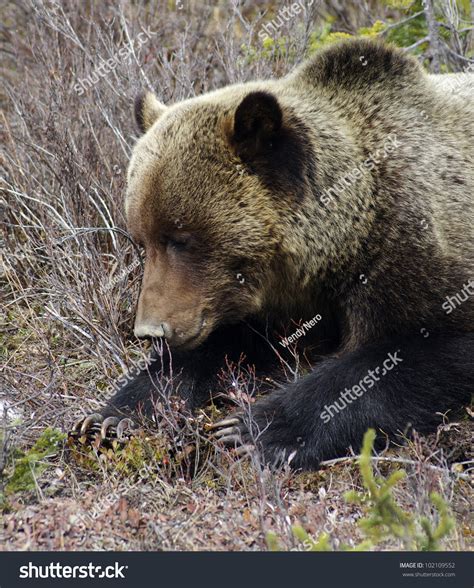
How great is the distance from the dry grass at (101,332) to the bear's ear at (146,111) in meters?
0.94

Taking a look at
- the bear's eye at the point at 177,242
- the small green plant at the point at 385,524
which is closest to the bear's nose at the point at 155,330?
the bear's eye at the point at 177,242

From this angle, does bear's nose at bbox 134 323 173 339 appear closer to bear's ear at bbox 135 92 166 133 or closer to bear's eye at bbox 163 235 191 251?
bear's eye at bbox 163 235 191 251

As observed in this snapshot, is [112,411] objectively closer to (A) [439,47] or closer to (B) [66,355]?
(B) [66,355]

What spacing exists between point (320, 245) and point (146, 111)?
147 centimetres

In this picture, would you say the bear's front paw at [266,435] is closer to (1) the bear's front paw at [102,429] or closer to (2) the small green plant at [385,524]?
(1) the bear's front paw at [102,429]

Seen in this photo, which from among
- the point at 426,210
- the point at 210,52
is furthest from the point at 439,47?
the point at 426,210

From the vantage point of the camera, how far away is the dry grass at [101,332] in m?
3.77

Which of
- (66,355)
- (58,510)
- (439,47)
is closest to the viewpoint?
(58,510)

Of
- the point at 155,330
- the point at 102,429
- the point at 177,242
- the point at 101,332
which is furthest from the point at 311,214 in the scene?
the point at 101,332

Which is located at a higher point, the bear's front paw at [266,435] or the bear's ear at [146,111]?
the bear's ear at [146,111]

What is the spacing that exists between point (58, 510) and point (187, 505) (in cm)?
59

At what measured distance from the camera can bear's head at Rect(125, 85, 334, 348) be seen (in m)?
4.47
